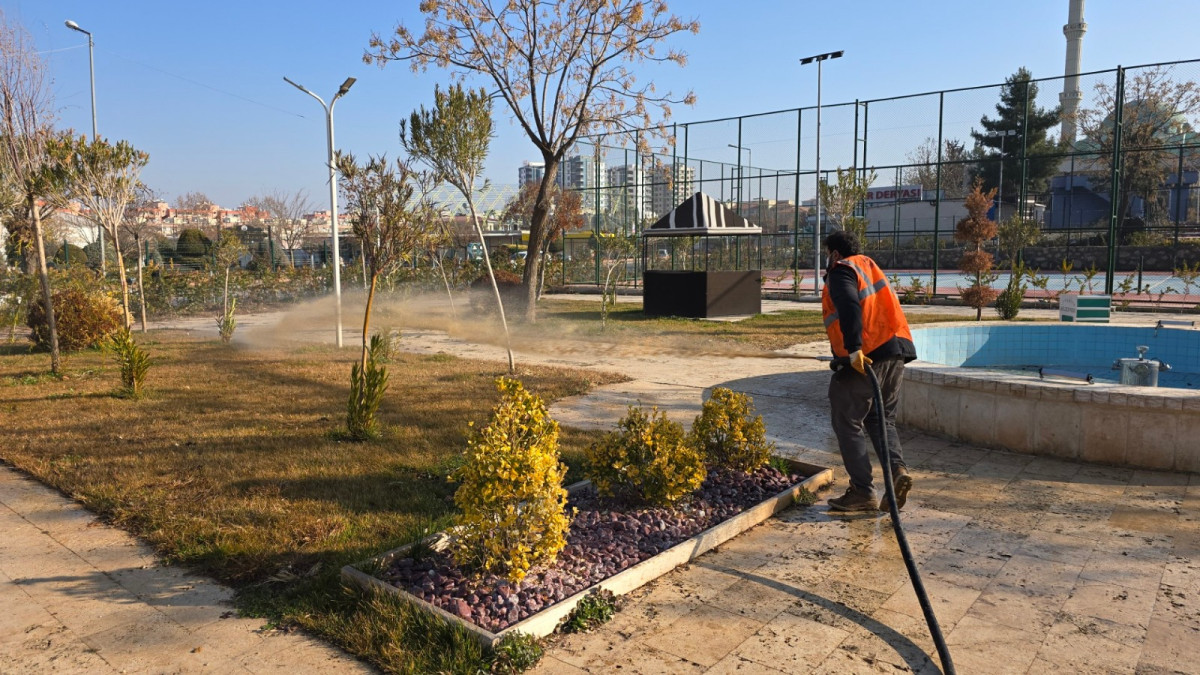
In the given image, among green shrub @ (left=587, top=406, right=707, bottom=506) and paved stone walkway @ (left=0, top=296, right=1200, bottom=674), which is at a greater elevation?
green shrub @ (left=587, top=406, right=707, bottom=506)

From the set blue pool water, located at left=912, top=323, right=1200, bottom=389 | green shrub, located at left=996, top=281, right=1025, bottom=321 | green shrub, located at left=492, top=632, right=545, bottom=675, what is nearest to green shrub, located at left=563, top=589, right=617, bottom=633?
green shrub, located at left=492, top=632, right=545, bottom=675

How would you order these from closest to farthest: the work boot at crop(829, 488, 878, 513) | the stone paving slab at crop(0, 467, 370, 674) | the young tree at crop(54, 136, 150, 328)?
the stone paving slab at crop(0, 467, 370, 674), the work boot at crop(829, 488, 878, 513), the young tree at crop(54, 136, 150, 328)

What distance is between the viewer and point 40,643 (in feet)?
10.8

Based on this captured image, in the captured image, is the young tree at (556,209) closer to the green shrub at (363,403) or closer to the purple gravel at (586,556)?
the green shrub at (363,403)

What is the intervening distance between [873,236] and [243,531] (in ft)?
126

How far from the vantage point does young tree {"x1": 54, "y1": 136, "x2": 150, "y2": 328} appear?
38.7ft

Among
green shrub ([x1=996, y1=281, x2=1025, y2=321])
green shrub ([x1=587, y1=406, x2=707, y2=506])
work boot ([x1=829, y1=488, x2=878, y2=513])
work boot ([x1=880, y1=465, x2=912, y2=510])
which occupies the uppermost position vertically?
green shrub ([x1=996, y1=281, x2=1025, y2=321])

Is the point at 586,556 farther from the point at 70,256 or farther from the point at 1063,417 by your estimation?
the point at 70,256

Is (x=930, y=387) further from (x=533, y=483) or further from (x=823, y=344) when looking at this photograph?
(x=823, y=344)

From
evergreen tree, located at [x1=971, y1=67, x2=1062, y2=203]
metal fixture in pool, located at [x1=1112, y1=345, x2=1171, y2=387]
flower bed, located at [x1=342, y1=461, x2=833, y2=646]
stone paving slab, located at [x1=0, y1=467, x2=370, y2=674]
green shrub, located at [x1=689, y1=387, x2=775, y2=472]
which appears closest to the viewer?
stone paving slab, located at [x1=0, y1=467, x2=370, y2=674]

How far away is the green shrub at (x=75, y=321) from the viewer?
12.5 meters

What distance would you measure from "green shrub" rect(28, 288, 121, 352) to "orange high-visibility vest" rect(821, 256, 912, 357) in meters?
12.0

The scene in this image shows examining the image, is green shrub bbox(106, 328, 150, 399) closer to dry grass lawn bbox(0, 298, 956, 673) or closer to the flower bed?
dry grass lawn bbox(0, 298, 956, 673)

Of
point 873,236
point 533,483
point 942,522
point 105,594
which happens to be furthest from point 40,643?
point 873,236
